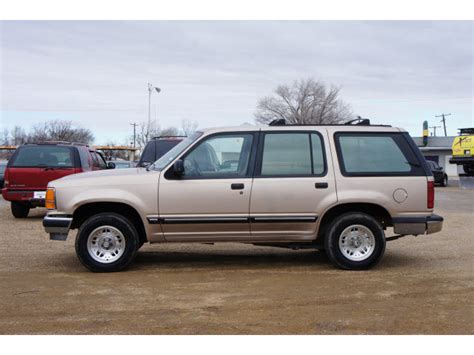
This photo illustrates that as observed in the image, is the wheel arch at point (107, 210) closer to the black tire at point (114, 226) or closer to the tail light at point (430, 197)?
the black tire at point (114, 226)

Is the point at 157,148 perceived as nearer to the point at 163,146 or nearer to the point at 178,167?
the point at 163,146

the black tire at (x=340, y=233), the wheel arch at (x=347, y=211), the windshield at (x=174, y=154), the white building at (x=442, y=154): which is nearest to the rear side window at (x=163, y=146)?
the windshield at (x=174, y=154)

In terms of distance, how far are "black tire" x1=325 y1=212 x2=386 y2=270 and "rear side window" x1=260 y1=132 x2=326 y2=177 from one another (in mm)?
701

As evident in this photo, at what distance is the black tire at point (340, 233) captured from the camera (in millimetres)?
7738

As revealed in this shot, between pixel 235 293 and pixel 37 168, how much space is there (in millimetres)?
8412

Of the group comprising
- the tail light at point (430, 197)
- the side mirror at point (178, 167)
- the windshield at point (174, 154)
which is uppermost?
the windshield at point (174, 154)

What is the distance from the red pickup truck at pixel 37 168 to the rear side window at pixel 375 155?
25.1 ft

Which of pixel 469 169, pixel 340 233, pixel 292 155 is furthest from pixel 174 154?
pixel 469 169

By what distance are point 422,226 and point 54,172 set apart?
8700mm

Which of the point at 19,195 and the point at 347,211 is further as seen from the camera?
the point at 19,195

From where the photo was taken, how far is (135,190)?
7613mm

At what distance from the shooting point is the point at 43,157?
13.7 m

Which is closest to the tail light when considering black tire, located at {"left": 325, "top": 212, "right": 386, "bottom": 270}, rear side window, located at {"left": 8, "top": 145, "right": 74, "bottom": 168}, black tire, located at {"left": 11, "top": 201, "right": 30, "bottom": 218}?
black tire, located at {"left": 325, "top": 212, "right": 386, "bottom": 270}

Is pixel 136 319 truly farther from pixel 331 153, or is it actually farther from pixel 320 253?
pixel 320 253
